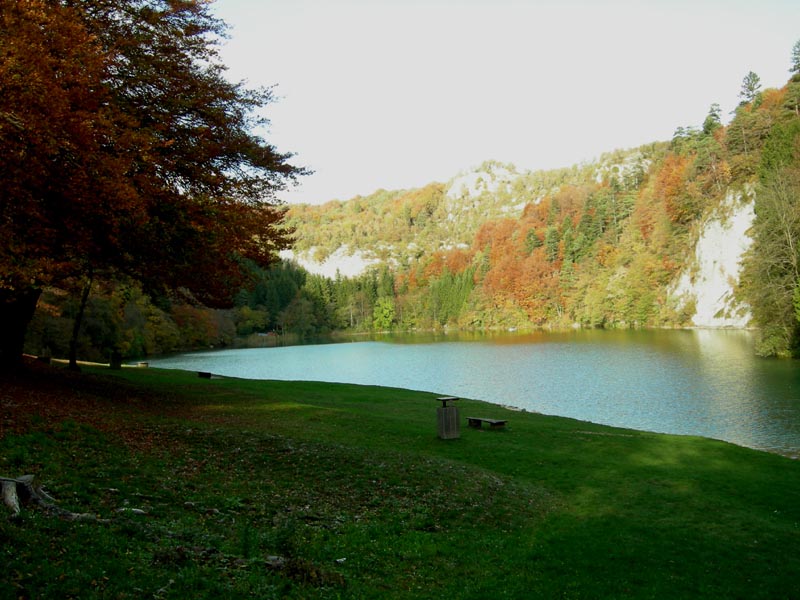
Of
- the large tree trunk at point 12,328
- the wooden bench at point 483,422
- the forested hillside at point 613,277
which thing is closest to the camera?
the large tree trunk at point 12,328

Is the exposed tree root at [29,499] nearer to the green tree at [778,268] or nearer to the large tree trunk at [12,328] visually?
the large tree trunk at [12,328]

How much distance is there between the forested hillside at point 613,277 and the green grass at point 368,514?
1122 centimetres

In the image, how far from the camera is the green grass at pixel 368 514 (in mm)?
6742

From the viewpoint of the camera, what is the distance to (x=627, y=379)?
42094mm

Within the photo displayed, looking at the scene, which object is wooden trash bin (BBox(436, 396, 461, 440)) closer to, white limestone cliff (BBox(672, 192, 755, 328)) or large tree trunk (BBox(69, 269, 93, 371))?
large tree trunk (BBox(69, 269, 93, 371))

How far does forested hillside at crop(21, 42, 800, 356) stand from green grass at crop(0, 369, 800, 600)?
442 inches

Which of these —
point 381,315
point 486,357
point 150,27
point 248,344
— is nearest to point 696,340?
point 486,357

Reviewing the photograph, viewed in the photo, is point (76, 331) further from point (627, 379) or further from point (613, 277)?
point (613, 277)

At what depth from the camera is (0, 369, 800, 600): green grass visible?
674 centimetres

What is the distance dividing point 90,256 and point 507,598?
622 inches

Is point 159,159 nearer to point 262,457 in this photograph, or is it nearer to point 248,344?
point 262,457

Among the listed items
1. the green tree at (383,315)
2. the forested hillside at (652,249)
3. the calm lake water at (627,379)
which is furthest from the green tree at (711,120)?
the green tree at (383,315)

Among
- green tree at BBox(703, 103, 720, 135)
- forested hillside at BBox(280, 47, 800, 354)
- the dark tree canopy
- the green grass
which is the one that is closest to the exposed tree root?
the green grass

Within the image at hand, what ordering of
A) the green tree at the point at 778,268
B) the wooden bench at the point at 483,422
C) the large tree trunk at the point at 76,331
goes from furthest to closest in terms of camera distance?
the green tree at the point at 778,268
the large tree trunk at the point at 76,331
the wooden bench at the point at 483,422
